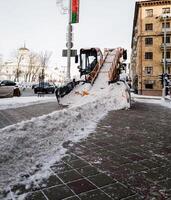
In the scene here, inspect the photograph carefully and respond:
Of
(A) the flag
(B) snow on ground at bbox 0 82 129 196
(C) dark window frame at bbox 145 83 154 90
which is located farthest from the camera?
(C) dark window frame at bbox 145 83 154 90

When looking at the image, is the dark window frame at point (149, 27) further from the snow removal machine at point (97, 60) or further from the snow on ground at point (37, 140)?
the snow on ground at point (37, 140)

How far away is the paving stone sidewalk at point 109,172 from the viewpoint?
2.60m

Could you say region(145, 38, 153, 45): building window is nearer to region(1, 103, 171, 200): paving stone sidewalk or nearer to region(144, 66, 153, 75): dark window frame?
region(144, 66, 153, 75): dark window frame

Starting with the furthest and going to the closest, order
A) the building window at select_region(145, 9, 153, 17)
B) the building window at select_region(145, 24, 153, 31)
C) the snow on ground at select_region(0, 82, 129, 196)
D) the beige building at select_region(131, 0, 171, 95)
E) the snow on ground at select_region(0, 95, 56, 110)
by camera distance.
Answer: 1. the building window at select_region(145, 9, 153, 17)
2. the building window at select_region(145, 24, 153, 31)
3. the beige building at select_region(131, 0, 171, 95)
4. the snow on ground at select_region(0, 95, 56, 110)
5. the snow on ground at select_region(0, 82, 129, 196)

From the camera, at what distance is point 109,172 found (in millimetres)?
3232

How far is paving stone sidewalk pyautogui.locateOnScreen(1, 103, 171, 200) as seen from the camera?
8.54ft

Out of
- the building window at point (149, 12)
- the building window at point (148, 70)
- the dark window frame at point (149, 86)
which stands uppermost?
the building window at point (149, 12)

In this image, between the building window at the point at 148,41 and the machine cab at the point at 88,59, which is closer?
the machine cab at the point at 88,59

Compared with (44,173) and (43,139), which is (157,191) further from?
(43,139)

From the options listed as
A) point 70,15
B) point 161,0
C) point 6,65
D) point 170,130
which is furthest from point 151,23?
point 6,65

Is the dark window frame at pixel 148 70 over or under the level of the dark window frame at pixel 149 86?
over

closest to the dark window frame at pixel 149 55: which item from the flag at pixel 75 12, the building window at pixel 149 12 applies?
the building window at pixel 149 12

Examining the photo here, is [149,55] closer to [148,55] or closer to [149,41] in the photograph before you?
[148,55]

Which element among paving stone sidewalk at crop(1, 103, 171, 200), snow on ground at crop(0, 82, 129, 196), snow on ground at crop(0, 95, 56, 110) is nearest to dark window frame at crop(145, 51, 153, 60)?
snow on ground at crop(0, 95, 56, 110)
